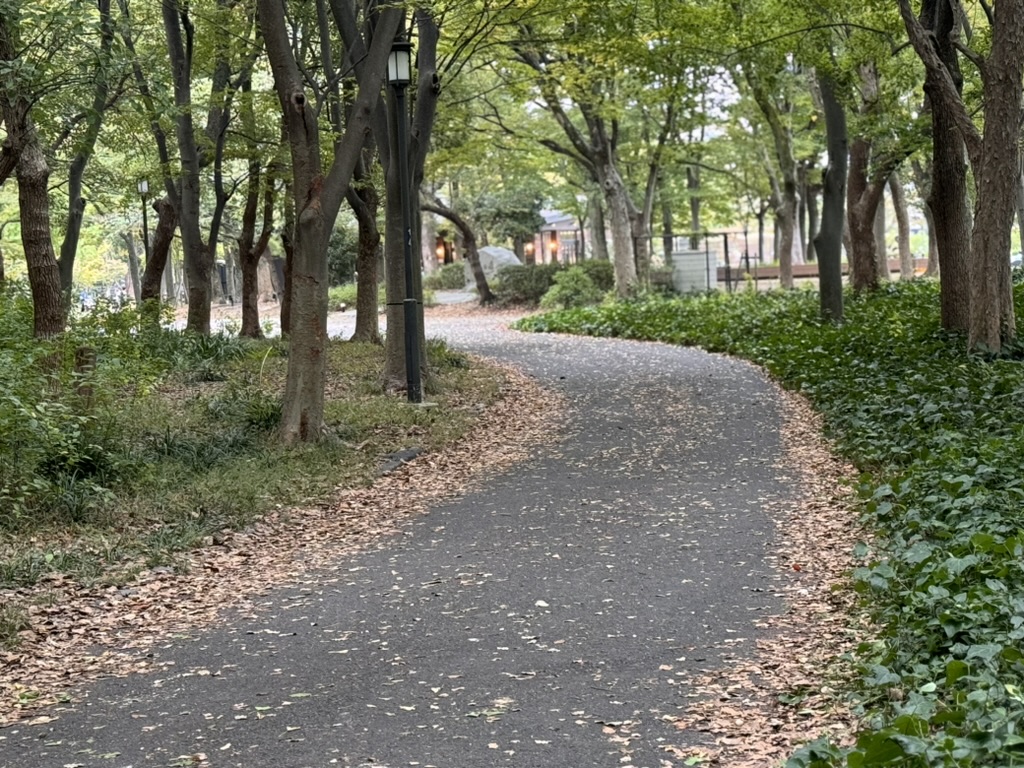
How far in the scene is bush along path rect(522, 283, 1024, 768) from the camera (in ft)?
10.2

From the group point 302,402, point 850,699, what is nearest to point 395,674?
point 850,699

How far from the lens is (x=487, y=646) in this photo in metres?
4.82

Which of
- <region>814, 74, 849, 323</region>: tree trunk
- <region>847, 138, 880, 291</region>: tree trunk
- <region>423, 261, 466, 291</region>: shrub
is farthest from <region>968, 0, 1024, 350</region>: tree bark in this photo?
<region>423, 261, 466, 291</region>: shrub

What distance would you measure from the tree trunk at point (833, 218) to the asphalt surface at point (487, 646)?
9.57 metres

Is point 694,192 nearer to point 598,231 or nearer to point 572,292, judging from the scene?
point 598,231

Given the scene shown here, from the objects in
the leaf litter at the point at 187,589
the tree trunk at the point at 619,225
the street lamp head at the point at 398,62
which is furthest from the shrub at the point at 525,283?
the leaf litter at the point at 187,589

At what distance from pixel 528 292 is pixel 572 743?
1151 inches

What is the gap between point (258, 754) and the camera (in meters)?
3.77

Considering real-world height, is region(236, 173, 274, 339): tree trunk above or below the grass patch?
above

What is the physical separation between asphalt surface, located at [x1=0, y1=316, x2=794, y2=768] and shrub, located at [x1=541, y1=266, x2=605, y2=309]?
2014 centimetres

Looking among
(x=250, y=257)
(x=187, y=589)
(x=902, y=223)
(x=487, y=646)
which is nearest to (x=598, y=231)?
(x=902, y=223)

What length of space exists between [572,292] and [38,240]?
796 inches

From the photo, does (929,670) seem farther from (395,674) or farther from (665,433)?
(665,433)

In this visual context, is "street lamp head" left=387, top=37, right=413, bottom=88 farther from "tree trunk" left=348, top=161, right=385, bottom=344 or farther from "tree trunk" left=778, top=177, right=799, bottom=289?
"tree trunk" left=778, top=177, right=799, bottom=289
